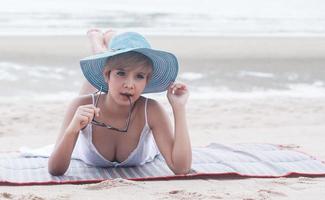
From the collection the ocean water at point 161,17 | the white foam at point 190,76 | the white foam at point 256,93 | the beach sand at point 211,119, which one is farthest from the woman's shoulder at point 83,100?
the ocean water at point 161,17

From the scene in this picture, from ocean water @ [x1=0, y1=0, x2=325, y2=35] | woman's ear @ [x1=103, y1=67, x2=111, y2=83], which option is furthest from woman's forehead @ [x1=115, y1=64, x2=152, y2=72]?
ocean water @ [x1=0, y1=0, x2=325, y2=35]

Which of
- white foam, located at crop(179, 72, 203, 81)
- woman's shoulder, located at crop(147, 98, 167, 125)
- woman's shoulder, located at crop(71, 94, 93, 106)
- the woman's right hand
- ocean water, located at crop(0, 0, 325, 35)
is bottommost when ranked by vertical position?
the woman's right hand

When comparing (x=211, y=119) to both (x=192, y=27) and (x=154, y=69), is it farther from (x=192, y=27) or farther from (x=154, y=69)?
(x=192, y=27)

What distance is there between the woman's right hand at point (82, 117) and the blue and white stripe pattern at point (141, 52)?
0.32 m

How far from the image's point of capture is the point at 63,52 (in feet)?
42.3

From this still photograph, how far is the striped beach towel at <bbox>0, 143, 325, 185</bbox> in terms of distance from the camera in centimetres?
412

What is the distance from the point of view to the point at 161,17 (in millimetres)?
19594

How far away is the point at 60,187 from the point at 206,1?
21.1 metres

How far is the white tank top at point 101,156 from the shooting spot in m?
4.29

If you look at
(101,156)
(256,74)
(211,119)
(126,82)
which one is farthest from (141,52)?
(256,74)

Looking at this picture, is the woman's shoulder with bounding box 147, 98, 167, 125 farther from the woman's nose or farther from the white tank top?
the woman's nose

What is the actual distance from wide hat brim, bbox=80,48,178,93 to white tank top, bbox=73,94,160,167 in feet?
0.37

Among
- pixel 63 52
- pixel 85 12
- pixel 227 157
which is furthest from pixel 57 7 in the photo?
pixel 227 157

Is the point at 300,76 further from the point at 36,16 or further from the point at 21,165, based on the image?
the point at 36,16
